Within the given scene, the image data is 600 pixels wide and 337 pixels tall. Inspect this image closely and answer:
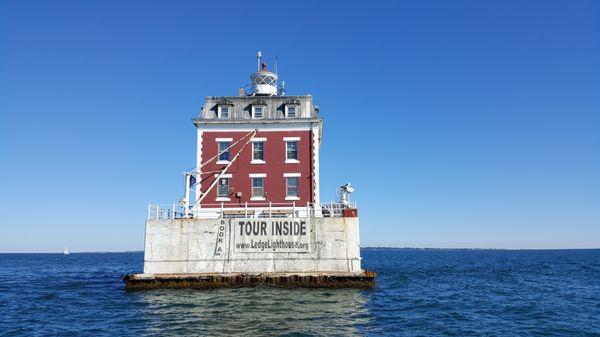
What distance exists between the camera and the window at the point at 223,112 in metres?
32.5

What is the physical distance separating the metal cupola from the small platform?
16477 mm

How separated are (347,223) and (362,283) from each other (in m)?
3.73

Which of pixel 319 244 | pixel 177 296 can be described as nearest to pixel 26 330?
pixel 177 296

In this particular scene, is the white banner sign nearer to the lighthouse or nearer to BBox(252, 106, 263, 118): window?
the lighthouse

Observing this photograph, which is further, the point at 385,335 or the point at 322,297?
the point at 322,297

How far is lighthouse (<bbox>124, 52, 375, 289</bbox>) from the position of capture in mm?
26828

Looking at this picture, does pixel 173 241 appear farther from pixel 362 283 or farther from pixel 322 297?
pixel 362 283

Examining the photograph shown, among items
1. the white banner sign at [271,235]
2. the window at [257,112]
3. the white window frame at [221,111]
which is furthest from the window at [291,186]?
the white window frame at [221,111]

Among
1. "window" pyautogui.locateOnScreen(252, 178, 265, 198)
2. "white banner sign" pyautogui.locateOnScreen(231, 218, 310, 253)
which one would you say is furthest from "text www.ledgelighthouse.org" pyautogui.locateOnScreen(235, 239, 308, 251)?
"window" pyautogui.locateOnScreen(252, 178, 265, 198)

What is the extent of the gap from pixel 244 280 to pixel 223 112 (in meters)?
12.8

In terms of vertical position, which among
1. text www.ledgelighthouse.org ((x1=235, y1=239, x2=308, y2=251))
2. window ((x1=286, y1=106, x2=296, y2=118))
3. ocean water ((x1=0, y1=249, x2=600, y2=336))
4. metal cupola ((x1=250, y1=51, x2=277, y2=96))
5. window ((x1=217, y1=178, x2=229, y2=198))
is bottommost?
→ ocean water ((x1=0, y1=249, x2=600, y2=336))

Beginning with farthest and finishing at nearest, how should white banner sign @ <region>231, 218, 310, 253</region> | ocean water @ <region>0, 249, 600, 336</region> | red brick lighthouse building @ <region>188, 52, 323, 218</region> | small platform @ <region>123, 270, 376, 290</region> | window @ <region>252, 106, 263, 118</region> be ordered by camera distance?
window @ <region>252, 106, 263, 118</region> < red brick lighthouse building @ <region>188, 52, 323, 218</region> < white banner sign @ <region>231, 218, 310, 253</region> < small platform @ <region>123, 270, 376, 290</region> < ocean water @ <region>0, 249, 600, 336</region>

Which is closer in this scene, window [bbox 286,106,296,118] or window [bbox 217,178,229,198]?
window [bbox 217,178,229,198]

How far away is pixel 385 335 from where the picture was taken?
16.7 m
